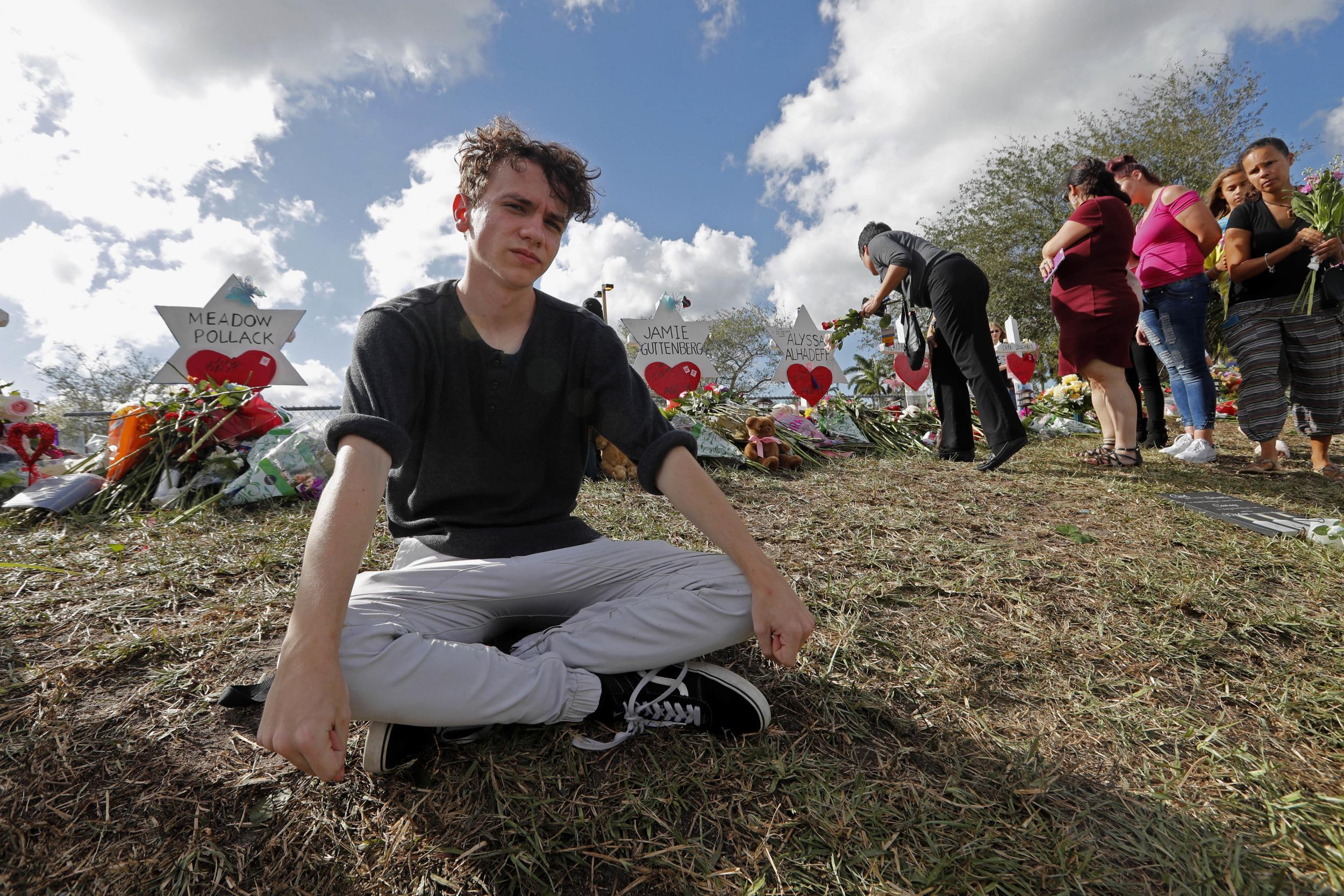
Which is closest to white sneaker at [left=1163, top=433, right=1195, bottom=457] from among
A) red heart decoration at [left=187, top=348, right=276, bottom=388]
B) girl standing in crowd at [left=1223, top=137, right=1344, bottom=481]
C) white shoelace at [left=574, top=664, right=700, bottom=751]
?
girl standing in crowd at [left=1223, top=137, right=1344, bottom=481]

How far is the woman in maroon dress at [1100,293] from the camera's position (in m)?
3.59

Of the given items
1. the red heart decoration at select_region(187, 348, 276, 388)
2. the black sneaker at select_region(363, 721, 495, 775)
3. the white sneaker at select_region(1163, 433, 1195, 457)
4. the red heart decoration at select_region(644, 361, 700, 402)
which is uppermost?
the red heart decoration at select_region(187, 348, 276, 388)

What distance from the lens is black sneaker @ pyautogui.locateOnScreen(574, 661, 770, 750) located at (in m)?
1.22

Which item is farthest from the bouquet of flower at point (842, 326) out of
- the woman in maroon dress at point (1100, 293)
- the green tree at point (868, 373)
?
the green tree at point (868, 373)

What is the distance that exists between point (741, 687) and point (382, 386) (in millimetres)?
1003

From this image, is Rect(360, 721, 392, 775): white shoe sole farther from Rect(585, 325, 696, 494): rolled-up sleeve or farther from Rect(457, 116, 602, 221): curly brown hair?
Rect(457, 116, 602, 221): curly brown hair

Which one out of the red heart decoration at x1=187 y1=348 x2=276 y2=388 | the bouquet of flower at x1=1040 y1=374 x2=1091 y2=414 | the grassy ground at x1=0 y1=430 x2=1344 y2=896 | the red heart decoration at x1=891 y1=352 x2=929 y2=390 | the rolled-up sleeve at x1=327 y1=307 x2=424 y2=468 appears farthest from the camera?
the red heart decoration at x1=891 y1=352 x2=929 y2=390

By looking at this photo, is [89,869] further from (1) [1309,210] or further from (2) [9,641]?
(1) [1309,210]

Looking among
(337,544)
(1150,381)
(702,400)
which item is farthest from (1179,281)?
(337,544)

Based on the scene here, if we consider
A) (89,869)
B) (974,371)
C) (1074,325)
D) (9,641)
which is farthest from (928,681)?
(1074,325)

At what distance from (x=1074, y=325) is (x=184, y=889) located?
453cm

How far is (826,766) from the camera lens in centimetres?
114

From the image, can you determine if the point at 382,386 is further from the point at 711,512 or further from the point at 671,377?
the point at 671,377

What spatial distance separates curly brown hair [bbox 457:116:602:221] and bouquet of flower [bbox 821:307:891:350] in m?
4.32
